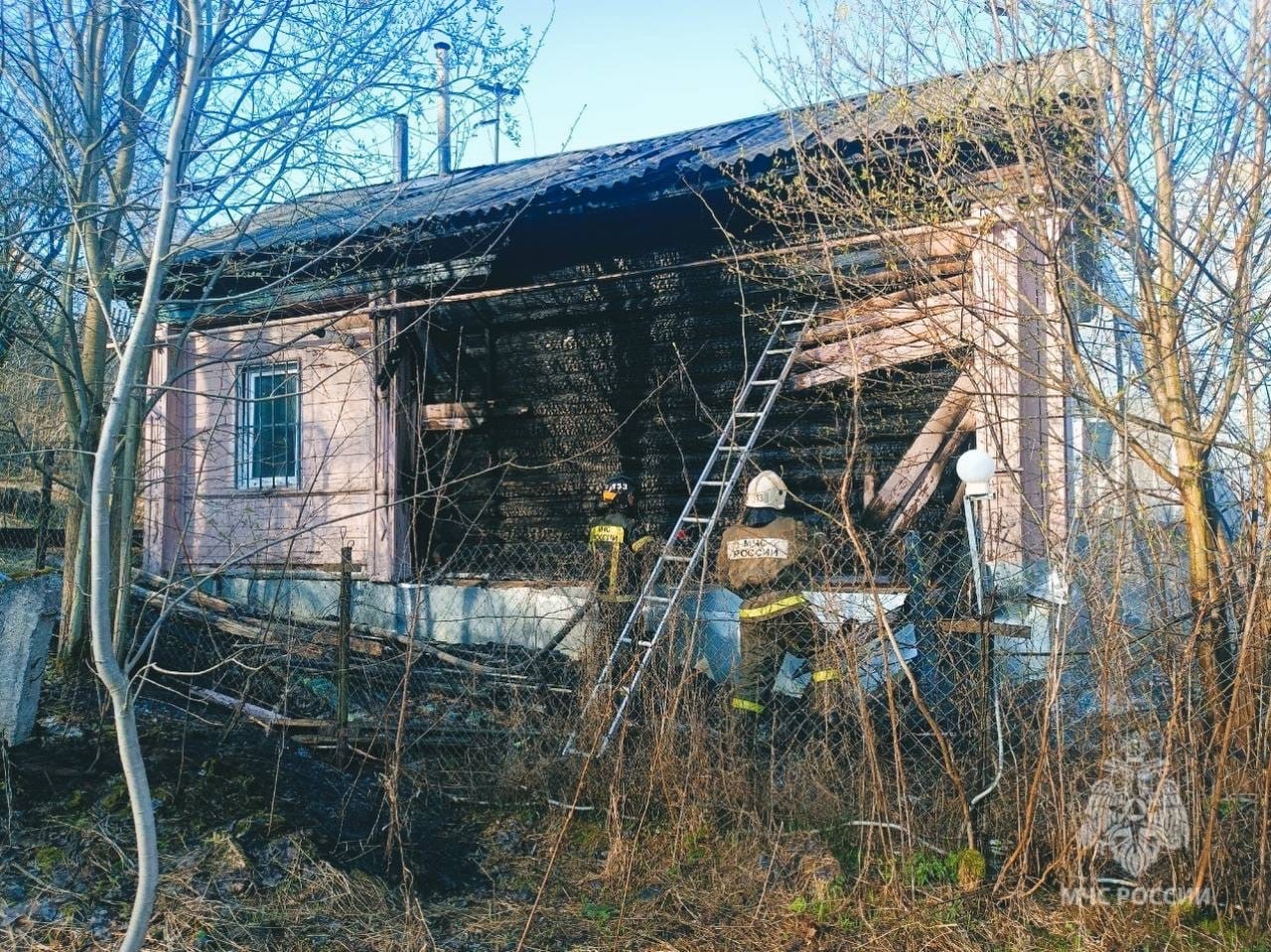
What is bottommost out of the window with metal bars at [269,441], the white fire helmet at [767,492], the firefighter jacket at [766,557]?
the firefighter jacket at [766,557]

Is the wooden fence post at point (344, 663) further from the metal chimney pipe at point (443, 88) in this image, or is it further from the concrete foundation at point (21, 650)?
the metal chimney pipe at point (443, 88)

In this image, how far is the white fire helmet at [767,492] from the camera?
6.76 m

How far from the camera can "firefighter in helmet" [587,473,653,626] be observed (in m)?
6.67

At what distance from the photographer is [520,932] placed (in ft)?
14.3

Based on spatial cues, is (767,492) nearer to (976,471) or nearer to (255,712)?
(976,471)

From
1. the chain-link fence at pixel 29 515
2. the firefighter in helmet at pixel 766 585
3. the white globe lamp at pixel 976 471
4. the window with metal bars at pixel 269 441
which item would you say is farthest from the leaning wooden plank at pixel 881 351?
the chain-link fence at pixel 29 515

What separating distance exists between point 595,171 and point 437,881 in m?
7.00

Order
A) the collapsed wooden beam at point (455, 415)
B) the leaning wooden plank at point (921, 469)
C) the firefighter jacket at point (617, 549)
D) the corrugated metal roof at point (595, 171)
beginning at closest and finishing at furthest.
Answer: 1. the corrugated metal roof at point (595, 171)
2. the firefighter jacket at point (617, 549)
3. the leaning wooden plank at point (921, 469)
4. the collapsed wooden beam at point (455, 415)

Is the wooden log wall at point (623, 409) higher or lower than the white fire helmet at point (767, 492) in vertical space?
higher

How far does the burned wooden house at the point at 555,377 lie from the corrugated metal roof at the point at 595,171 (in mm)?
58

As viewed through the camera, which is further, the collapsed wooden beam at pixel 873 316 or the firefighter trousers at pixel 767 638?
the collapsed wooden beam at pixel 873 316

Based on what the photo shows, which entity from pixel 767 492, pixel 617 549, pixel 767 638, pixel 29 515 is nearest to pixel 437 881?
pixel 767 638

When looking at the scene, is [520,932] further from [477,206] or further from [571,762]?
[477,206]

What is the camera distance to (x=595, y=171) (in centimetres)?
995
